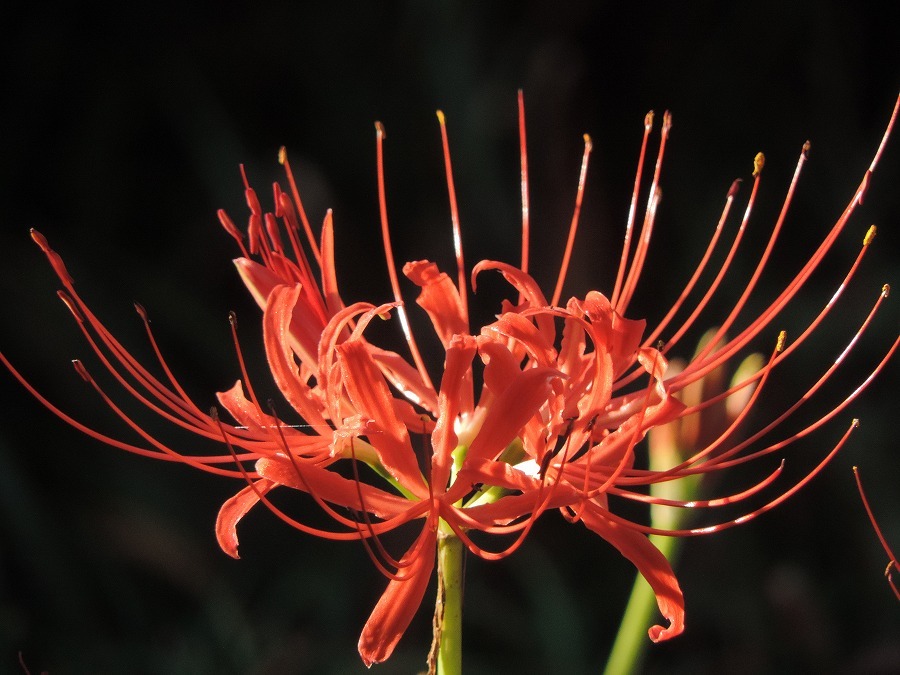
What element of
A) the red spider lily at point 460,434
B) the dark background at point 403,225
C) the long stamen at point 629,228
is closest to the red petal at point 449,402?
the red spider lily at point 460,434

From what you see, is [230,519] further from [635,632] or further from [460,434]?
[635,632]

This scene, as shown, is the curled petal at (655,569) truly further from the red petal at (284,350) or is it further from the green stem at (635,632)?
the red petal at (284,350)

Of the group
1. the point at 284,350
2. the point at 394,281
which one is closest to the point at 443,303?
the point at 394,281

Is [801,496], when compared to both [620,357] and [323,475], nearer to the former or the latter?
[620,357]

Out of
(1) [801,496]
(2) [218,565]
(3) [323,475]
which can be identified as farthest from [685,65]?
(3) [323,475]

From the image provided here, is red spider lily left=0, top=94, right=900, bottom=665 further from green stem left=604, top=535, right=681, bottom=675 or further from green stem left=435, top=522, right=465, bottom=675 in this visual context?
green stem left=604, top=535, right=681, bottom=675
